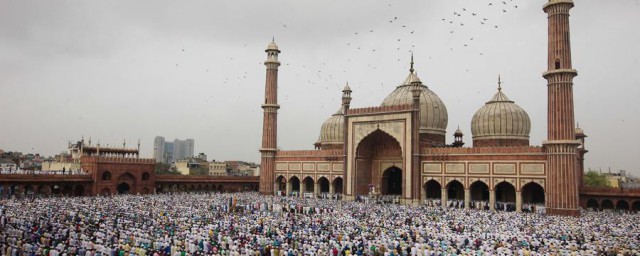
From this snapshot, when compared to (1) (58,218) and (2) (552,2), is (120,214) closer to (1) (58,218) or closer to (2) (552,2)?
(1) (58,218)

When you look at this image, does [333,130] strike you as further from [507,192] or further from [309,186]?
[507,192]

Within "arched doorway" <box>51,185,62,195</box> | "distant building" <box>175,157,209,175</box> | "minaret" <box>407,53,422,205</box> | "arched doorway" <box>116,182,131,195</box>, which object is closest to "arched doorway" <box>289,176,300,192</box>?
"arched doorway" <box>116,182,131,195</box>

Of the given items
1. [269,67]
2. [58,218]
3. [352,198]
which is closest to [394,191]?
[352,198]

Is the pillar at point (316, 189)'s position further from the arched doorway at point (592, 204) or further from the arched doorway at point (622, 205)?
the arched doorway at point (622, 205)

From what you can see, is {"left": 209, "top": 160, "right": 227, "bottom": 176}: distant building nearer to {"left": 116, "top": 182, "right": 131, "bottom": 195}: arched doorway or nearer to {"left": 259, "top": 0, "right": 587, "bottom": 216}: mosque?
{"left": 259, "top": 0, "right": 587, "bottom": 216}: mosque

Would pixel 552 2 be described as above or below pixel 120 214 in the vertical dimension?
above

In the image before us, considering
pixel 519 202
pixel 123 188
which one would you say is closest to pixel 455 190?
pixel 519 202
